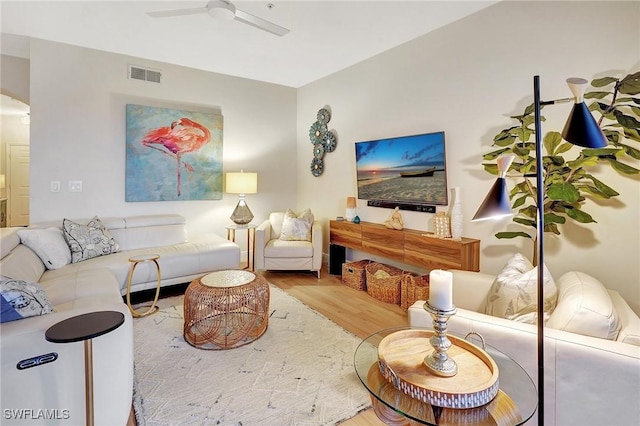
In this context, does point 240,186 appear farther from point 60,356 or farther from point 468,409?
point 468,409

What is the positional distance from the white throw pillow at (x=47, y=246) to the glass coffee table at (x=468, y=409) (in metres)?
3.07

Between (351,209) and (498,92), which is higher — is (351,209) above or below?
below

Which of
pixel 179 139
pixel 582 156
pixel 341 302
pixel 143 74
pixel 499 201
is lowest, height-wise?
pixel 341 302

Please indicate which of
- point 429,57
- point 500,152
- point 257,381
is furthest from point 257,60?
point 257,381

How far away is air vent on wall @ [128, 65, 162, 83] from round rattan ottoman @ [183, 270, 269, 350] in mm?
2928

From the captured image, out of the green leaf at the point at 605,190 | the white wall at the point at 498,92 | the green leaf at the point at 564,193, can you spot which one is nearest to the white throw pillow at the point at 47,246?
the white wall at the point at 498,92

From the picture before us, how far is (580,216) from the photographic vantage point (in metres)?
2.04

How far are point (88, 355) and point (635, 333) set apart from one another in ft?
7.46

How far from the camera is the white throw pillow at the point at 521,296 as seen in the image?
1.62 metres

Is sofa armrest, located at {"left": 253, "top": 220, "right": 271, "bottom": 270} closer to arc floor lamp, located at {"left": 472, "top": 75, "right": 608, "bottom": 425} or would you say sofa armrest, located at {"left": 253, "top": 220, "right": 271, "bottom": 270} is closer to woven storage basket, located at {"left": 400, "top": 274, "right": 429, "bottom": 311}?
woven storage basket, located at {"left": 400, "top": 274, "right": 429, "bottom": 311}

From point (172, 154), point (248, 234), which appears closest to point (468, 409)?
point (248, 234)

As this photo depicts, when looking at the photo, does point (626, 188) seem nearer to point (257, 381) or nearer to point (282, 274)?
point (257, 381)

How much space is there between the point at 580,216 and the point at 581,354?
3.74 ft

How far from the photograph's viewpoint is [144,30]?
3.28 m
